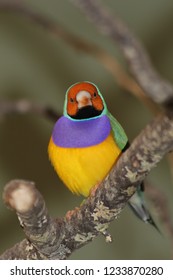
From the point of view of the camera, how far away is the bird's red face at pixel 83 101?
24.1 inches

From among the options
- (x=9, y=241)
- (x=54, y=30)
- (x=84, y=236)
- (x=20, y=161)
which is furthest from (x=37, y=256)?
(x=9, y=241)

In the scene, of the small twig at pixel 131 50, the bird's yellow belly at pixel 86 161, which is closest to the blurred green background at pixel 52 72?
the bird's yellow belly at pixel 86 161

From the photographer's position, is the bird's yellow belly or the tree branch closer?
the tree branch

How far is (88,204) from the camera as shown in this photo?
1.99 feet

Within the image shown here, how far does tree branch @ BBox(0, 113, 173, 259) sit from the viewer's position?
444 mm

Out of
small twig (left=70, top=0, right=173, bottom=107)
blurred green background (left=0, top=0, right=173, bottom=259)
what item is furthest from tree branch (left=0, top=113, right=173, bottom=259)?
blurred green background (left=0, top=0, right=173, bottom=259)

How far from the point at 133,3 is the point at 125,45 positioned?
0.75m

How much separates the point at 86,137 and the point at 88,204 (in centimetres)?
8

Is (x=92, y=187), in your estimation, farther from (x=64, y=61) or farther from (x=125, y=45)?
(x=64, y=61)

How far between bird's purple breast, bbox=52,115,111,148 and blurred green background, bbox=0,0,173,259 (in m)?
0.52

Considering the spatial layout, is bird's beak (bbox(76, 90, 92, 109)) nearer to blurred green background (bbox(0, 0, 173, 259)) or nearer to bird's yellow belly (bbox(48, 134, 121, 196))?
bird's yellow belly (bbox(48, 134, 121, 196))

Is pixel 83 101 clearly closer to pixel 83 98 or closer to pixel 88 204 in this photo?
pixel 83 98

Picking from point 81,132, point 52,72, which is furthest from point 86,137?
point 52,72

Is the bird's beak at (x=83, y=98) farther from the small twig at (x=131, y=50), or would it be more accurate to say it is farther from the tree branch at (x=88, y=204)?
the small twig at (x=131, y=50)
